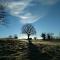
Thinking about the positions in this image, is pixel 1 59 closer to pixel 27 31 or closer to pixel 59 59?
pixel 59 59

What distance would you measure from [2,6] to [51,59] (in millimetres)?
6229

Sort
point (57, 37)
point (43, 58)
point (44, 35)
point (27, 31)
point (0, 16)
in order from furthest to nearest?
point (44, 35) → point (27, 31) → point (57, 37) → point (43, 58) → point (0, 16)

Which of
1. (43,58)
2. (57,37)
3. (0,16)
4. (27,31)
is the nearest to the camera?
(0,16)

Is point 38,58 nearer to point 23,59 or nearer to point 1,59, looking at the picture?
point 23,59

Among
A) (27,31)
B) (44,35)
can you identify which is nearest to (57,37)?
(27,31)

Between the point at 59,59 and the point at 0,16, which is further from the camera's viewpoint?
the point at 59,59

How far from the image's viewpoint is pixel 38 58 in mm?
19234

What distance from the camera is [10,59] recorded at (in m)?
17.6

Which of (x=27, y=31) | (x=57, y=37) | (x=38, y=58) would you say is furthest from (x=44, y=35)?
(x=38, y=58)

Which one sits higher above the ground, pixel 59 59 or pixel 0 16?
pixel 0 16

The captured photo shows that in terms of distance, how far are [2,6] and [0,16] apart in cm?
80

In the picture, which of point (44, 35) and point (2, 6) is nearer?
point (2, 6)

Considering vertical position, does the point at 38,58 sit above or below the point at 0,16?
below

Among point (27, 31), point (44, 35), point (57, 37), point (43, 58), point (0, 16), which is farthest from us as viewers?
point (44, 35)
